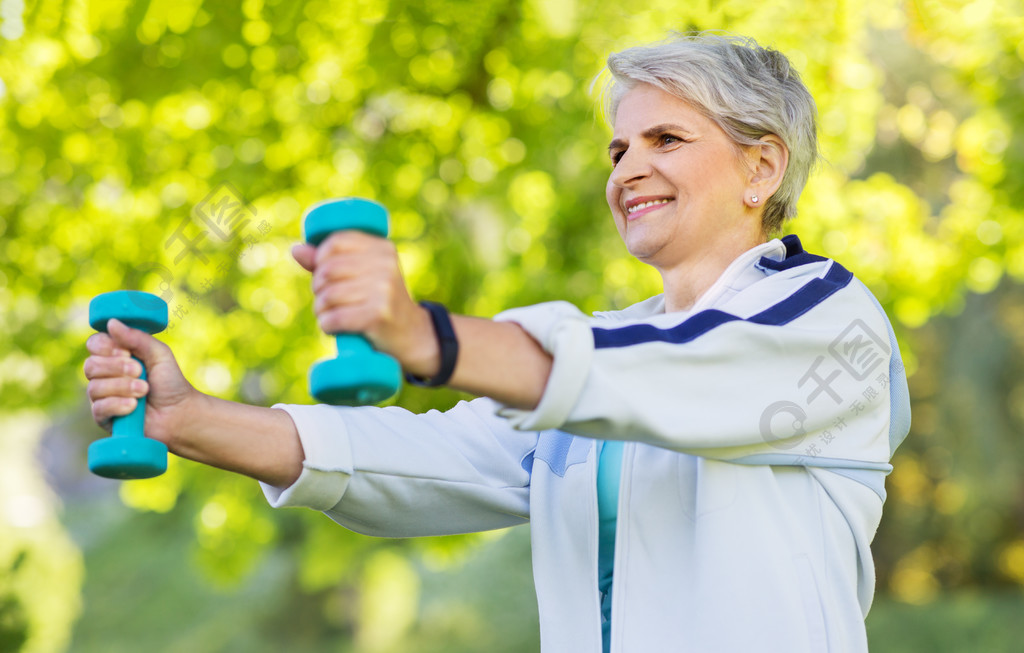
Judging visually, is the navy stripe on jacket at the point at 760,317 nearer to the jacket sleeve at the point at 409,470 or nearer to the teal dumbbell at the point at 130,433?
the jacket sleeve at the point at 409,470

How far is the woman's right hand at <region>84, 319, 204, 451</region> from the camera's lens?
1.46 m

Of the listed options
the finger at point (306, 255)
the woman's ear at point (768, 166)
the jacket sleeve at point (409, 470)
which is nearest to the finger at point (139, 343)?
the jacket sleeve at point (409, 470)

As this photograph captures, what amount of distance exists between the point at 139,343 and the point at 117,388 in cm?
8

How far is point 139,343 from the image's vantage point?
150 cm

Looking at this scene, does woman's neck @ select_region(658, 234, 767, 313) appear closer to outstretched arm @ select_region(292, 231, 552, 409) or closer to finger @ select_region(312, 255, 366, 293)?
outstretched arm @ select_region(292, 231, 552, 409)

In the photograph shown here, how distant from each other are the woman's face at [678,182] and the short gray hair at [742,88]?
3 centimetres

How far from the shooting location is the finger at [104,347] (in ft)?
4.83

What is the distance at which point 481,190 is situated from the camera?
5.04 m

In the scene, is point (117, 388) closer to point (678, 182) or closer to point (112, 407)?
point (112, 407)

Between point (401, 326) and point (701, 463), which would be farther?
point (701, 463)

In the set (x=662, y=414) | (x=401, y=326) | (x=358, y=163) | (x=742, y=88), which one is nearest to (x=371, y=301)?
(x=401, y=326)

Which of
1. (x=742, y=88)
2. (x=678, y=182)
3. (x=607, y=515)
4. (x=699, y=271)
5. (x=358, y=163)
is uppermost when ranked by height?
(x=358, y=163)

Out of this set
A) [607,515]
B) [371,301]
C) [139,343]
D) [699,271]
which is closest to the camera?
[371,301]

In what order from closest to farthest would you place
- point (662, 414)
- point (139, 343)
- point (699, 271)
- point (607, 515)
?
point (662, 414), point (139, 343), point (607, 515), point (699, 271)
